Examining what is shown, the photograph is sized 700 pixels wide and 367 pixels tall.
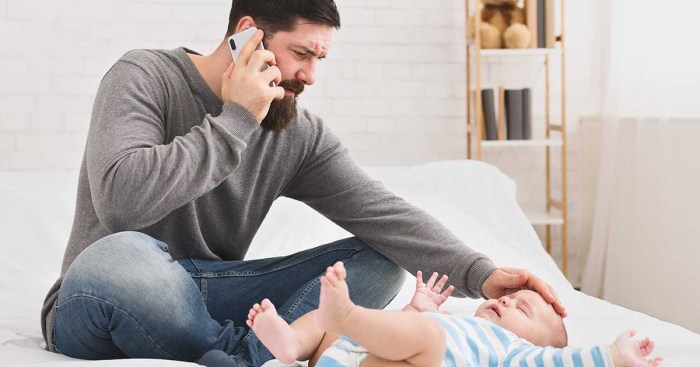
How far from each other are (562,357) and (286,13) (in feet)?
2.79

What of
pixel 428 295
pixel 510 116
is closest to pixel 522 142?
pixel 510 116

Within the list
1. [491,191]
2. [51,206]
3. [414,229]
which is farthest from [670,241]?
[51,206]

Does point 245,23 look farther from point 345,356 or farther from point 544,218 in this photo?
point 544,218

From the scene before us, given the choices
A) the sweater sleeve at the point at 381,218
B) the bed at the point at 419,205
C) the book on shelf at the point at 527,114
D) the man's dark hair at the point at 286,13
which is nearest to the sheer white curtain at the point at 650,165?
the book on shelf at the point at 527,114

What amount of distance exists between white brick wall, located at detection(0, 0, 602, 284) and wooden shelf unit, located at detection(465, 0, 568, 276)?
49mm

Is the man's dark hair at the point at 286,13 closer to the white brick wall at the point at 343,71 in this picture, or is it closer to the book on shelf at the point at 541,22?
the white brick wall at the point at 343,71

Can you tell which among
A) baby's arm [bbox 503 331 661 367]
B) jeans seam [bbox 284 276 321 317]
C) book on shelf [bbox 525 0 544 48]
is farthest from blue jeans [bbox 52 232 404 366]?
book on shelf [bbox 525 0 544 48]

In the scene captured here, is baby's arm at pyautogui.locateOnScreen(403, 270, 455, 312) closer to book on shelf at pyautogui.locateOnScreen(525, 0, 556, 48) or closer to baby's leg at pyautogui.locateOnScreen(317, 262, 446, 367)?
baby's leg at pyautogui.locateOnScreen(317, 262, 446, 367)

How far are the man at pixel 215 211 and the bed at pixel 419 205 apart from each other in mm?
275

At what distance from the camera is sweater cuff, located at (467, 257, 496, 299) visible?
1544mm

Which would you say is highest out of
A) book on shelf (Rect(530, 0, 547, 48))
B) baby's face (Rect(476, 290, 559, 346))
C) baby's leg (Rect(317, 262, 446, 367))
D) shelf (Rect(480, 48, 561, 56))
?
book on shelf (Rect(530, 0, 547, 48))

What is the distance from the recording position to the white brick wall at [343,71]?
3.10 meters

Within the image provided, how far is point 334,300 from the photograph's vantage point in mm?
1047

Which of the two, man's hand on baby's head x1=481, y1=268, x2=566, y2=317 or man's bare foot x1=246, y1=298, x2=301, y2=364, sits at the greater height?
man's bare foot x1=246, y1=298, x2=301, y2=364
